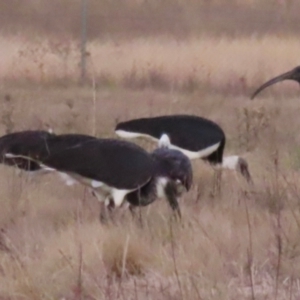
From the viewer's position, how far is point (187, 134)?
26.2ft

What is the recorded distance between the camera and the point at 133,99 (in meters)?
13.5

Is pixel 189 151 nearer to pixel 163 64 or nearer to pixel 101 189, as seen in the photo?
pixel 101 189

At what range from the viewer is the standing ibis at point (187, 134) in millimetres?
7969

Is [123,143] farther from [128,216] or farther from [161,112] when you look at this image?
[161,112]

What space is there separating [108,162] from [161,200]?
1.94 ft

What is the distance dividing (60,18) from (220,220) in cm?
2148

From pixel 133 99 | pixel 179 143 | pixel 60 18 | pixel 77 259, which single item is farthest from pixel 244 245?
pixel 60 18

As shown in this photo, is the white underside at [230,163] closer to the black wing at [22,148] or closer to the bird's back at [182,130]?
the bird's back at [182,130]

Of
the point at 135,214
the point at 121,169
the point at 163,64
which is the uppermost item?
the point at 121,169

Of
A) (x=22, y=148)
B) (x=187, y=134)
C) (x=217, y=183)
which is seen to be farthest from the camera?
(x=187, y=134)

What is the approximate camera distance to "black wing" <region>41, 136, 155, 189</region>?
20.7ft

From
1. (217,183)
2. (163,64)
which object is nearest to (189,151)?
(217,183)

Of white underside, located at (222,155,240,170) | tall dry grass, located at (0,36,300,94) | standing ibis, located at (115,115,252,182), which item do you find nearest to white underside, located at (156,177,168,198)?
standing ibis, located at (115,115,252,182)

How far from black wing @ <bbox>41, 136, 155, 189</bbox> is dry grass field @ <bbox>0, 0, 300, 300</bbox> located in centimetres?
23
